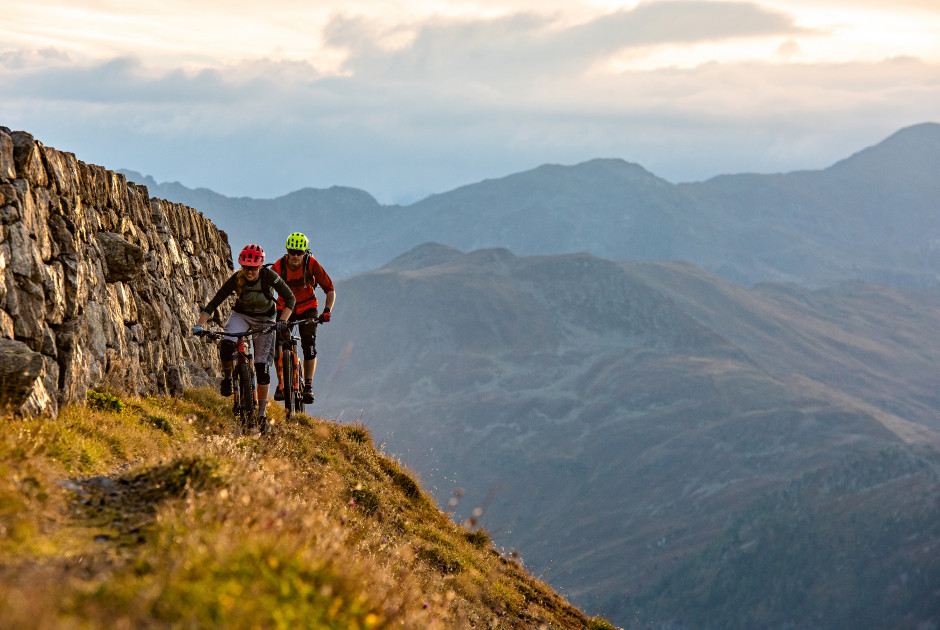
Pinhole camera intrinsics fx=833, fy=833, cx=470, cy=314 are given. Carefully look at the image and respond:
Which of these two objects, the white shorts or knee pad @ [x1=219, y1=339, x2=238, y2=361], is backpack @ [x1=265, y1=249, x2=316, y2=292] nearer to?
the white shorts

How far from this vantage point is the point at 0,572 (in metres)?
4.83

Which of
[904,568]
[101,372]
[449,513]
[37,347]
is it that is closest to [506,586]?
[449,513]

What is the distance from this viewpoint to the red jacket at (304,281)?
45.6ft

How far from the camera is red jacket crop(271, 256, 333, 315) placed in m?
13.9

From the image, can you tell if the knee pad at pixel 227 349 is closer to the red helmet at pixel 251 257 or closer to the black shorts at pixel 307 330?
the red helmet at pixel 251 257

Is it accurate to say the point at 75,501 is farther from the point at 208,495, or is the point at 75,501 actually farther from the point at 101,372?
the point at 101,372

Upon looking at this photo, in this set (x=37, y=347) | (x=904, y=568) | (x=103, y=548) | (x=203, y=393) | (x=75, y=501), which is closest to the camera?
(x=103, y=548)

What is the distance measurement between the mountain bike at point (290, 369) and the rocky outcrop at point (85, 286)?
1648 mm

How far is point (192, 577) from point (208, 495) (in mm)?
2026

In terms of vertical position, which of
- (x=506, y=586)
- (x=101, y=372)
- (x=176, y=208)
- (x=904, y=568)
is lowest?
(x=904, y=568)

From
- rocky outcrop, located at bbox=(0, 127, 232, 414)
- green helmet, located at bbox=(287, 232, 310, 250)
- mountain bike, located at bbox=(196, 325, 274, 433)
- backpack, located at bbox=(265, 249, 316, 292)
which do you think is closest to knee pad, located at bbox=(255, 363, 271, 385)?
mountain bike, located at bbox=(196, 325, 274, 433)

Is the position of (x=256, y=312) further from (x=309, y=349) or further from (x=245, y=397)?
(x=309, y=349)

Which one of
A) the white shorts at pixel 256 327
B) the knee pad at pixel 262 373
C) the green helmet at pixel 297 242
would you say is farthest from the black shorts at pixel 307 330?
the knee pad at pixel 262 373

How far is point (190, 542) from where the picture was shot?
5.18 meters
